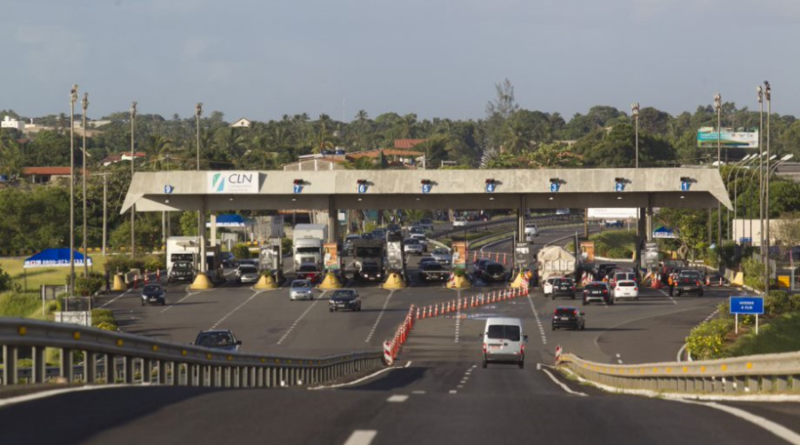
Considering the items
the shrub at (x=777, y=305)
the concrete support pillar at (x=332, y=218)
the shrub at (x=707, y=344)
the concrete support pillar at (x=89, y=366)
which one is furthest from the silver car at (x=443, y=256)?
the concrete support pillar at (x=89, y=366)

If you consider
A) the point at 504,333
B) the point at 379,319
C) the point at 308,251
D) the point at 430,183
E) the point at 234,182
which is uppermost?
the point at 234,182

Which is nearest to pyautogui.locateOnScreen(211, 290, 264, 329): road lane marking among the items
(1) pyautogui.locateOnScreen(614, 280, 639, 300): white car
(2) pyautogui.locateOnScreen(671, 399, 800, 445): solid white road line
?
(1) pyautogui.locateOnScreen(614, 280, 639, 300): white car

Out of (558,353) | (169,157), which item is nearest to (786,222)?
(558,353)

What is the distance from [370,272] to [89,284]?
1853 centimetres

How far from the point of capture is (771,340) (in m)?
40.1

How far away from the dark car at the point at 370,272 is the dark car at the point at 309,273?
294 cm

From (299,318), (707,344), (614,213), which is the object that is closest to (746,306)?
(707,344)

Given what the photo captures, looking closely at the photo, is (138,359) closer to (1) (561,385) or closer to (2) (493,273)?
(1) (561,385)

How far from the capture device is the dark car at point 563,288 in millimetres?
66062

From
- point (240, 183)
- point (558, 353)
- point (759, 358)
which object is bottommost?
point (558, 353)

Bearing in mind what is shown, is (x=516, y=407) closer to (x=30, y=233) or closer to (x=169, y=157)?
(x=30, y=233)

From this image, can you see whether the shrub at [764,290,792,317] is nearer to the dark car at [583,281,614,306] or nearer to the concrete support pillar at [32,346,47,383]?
the dark car at [583,281,614,306]

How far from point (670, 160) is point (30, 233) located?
115 m

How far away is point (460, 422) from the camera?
33.2 feet
